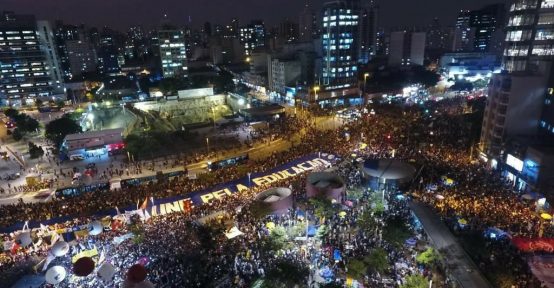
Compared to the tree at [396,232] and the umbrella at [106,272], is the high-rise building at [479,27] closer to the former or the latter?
the tree at [396,232]

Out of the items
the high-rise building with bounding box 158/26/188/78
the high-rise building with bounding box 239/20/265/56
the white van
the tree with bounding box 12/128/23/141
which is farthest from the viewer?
the high-rise building with bounding box 239/20/265/56

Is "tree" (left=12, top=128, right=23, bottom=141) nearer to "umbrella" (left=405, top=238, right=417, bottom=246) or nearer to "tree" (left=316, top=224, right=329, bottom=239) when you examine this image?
"tree" (left=316, top=224, right=329, bottom=239)

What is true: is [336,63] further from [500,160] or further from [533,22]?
[500,160]

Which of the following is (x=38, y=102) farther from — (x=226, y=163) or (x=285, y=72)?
(x=226, y=163)

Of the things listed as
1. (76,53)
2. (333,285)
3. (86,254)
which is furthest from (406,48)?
(76,53)

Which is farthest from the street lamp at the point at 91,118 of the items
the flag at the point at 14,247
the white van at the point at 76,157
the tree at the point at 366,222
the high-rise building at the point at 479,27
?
the high-rise building at the point at 479,27

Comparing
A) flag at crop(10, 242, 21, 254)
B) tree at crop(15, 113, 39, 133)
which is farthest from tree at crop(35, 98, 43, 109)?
flag at crop(10, 242, 21, 254)

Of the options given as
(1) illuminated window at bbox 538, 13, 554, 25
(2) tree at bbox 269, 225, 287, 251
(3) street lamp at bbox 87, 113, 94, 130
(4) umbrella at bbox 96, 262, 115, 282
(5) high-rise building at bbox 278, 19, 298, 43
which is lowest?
(3) street lamp at bbox 87, 113, 94, 130
